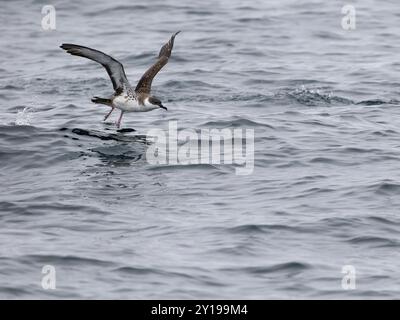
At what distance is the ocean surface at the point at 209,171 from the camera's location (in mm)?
10609

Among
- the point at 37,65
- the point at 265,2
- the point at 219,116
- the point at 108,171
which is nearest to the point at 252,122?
the point at 219,116

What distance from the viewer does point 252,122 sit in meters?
16.5

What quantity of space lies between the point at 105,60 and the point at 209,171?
2774 mm

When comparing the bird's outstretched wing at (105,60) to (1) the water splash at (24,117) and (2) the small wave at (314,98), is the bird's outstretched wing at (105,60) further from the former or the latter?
(2) the small wave at (314,98)

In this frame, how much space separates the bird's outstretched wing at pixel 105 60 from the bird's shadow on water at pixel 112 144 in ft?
2.69

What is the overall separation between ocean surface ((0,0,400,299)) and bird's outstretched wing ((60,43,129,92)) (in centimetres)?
83

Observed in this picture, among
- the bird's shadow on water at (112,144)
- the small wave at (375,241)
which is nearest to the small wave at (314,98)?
the bird's shadow on water at (112,144)

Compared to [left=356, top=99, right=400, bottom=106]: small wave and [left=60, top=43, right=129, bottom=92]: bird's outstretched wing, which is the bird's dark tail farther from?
[left=356, top=99, right=400, bottom=106]: small wave

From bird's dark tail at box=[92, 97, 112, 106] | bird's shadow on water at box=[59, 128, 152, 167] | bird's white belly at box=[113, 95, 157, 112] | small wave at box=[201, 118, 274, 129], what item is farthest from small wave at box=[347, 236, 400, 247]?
bird's dark tail at box=[92, 97, 112, 106]

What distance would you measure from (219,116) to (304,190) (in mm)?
3987

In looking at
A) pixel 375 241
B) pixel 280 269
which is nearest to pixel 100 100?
pixel 375 241

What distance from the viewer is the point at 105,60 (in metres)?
15.5

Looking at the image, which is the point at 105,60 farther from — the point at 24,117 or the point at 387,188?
the point at 387,188

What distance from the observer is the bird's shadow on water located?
14750 mm
